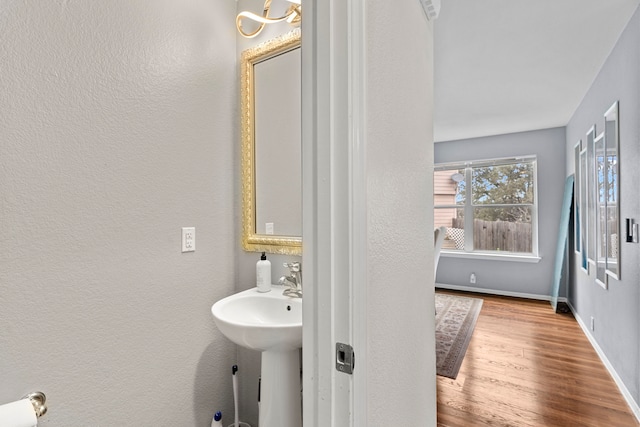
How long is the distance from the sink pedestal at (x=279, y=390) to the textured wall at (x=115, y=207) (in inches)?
16.6

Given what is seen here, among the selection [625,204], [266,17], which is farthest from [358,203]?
[625,204]

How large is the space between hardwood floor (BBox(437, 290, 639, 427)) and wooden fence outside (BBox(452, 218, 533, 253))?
149cm

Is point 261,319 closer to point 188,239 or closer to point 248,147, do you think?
point 188,239

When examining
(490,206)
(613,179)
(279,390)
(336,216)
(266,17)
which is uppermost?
(266,17)

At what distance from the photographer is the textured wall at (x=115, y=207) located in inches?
41.1

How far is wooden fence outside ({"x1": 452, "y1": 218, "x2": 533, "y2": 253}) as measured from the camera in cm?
468

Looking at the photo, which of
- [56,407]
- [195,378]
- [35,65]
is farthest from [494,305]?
[35,65]

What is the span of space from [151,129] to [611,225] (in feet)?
10.2

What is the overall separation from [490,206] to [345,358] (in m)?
4.90

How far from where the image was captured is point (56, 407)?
1.10 m

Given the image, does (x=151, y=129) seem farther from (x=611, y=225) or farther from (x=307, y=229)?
(x=611, y=225)

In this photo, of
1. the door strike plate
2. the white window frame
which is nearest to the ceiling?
the white window frame

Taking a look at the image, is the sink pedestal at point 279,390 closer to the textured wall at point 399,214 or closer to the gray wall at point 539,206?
the textured wall at point 399,214

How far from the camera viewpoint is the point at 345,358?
625 mm
